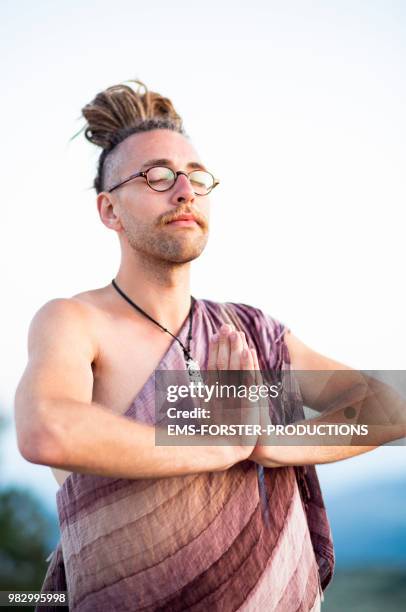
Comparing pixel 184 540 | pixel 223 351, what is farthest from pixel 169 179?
pixel 184 540

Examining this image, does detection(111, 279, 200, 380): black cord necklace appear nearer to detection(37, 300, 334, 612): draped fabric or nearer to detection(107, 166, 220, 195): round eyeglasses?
detection(37, 300, 334, 612): draped fabric

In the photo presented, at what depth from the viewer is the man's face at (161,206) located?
7.04ft

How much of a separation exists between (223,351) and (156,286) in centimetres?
39

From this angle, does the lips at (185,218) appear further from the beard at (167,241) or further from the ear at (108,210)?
the ear at (108,210)

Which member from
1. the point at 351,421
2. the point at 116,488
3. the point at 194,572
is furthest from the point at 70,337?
the point at 351,421

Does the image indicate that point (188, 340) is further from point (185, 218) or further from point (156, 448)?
point (156, 448)

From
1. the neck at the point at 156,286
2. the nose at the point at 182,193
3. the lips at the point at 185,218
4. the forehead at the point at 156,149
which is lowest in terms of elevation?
the neck at the point at 156,286

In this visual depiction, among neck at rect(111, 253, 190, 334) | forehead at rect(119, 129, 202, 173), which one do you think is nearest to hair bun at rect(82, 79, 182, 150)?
forehead at rect(119, 129, 202, 173)

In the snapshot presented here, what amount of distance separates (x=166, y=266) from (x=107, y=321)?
270mm

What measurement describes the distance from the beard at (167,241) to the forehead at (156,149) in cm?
22

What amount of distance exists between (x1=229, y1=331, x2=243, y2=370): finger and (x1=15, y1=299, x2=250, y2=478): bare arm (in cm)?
24

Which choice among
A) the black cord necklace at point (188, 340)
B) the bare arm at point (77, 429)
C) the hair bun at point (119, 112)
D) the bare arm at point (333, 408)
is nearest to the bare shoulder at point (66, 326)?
the bare arm at point (77, 429)

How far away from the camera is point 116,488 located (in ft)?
6.37

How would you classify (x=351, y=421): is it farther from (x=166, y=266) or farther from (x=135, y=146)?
(x=135, y=146)
